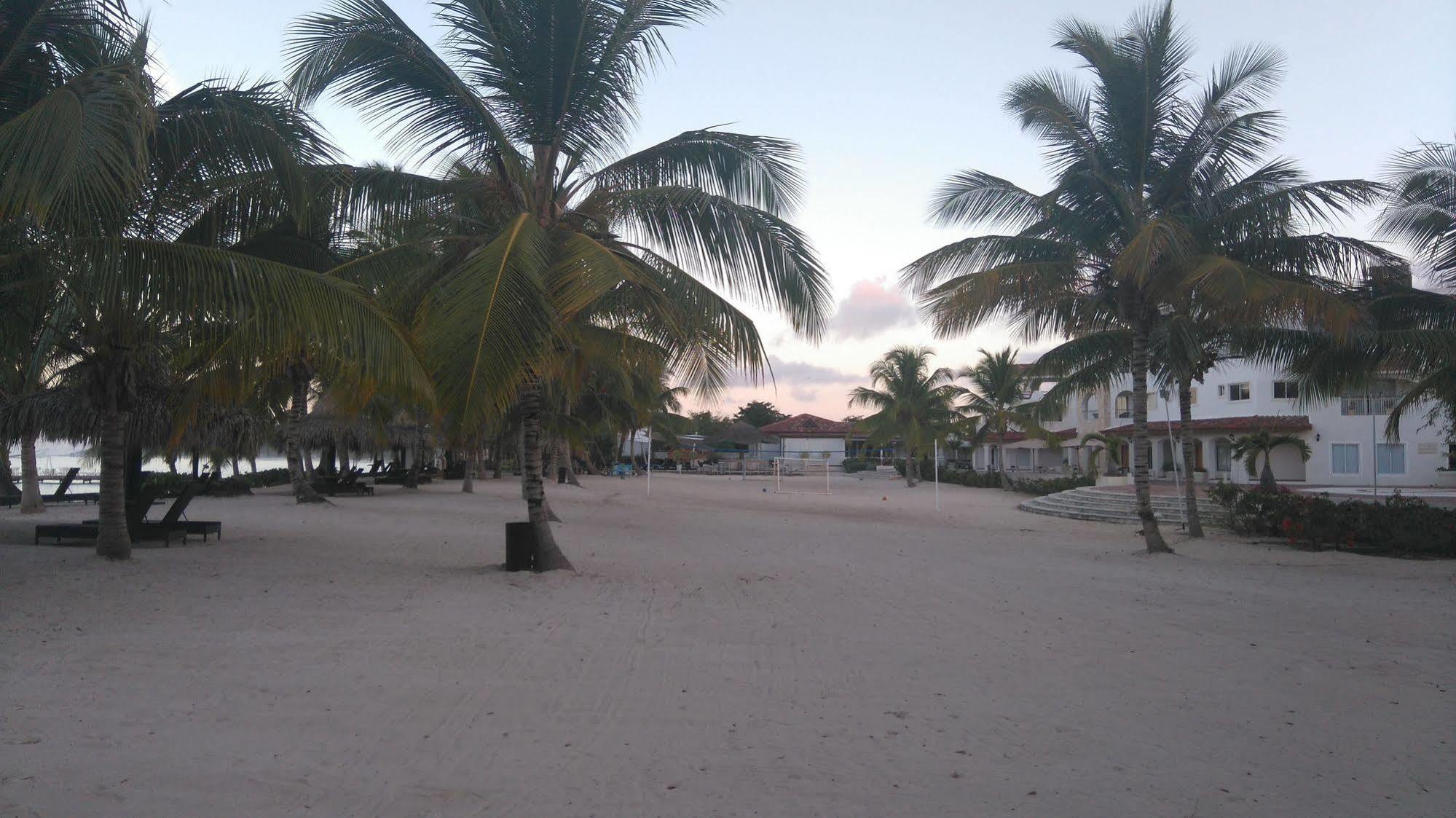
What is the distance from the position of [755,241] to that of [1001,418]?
29.2 meters

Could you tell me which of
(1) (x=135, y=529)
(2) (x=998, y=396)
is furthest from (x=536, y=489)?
(2) (x=998, y=396)

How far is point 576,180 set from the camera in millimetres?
9523

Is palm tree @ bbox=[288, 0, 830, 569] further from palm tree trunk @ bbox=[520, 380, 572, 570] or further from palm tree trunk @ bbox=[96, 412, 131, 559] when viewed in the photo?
palm tree trunk @ bbox=[96, 412, 131, 559]

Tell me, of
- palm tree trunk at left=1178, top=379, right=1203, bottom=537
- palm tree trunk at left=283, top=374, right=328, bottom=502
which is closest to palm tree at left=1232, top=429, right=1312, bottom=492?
palm tree trunk at left=1178, top=379, right=1203, bottom=537

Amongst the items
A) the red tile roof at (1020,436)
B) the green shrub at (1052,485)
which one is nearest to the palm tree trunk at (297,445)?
the green shrub at (1052,485)

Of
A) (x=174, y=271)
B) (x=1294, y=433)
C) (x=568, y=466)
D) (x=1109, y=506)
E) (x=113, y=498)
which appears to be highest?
(x=174, y=271)

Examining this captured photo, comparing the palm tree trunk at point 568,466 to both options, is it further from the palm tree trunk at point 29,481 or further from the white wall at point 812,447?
the white wall at point 812,447

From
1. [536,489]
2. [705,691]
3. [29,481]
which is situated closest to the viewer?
[705,691]

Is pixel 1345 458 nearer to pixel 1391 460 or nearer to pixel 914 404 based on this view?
pixel 1391 460

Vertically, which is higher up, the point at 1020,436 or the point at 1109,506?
the point at 1020,436

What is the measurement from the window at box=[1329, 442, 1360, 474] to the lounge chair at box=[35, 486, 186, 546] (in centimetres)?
3676

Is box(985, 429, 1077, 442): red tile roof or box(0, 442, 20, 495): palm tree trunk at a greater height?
box(985, 429, 1077, 442): red tile roof

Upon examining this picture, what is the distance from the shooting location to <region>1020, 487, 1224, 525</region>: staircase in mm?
19250

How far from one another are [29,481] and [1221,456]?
39177mm
